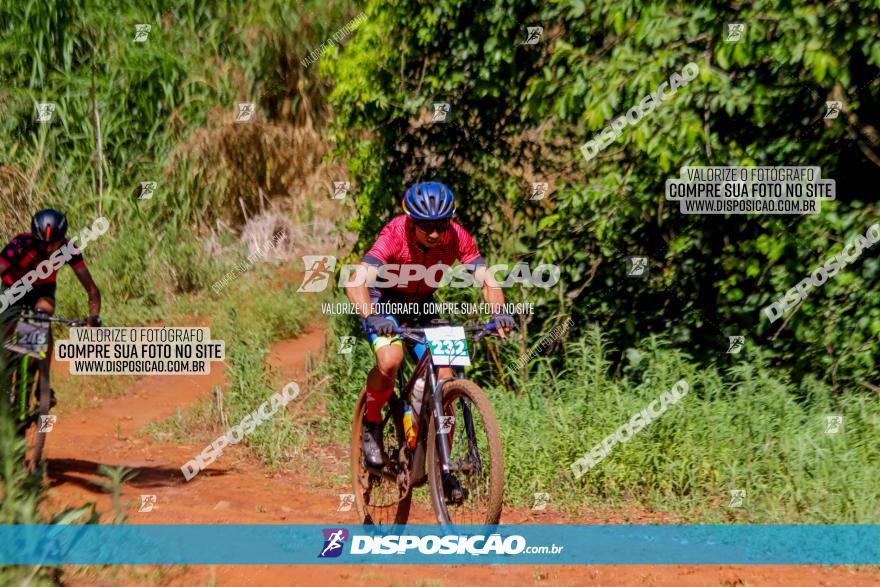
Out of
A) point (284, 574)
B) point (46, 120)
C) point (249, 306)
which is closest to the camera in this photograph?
point (284, 574)

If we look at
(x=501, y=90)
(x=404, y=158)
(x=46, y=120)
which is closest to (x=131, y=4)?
(x=46, y=120)

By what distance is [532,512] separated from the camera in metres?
7.15

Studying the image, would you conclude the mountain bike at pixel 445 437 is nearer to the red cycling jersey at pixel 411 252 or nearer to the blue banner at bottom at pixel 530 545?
the blue banner at bottom at pixel 530 545

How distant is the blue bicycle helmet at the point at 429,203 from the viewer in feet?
20.7

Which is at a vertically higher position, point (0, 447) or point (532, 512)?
point (0, 447)

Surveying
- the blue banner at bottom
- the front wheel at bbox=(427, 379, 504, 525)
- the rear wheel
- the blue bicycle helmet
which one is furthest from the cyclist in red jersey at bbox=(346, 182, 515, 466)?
the blue banner at bottom

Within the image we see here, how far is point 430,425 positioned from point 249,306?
24.2 ft

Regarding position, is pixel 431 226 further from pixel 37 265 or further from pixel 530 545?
pixel 37 265

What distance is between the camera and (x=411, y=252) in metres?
6.70

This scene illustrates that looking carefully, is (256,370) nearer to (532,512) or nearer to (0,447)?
(532,512)

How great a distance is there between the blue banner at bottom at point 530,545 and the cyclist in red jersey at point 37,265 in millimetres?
2808

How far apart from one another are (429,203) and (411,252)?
50 centimetres

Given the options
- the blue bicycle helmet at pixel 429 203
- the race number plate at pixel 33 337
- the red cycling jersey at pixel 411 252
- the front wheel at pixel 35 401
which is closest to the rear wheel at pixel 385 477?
the red cycling jersey at pixel 411 252

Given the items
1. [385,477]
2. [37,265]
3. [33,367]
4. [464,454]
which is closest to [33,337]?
[33,367]
